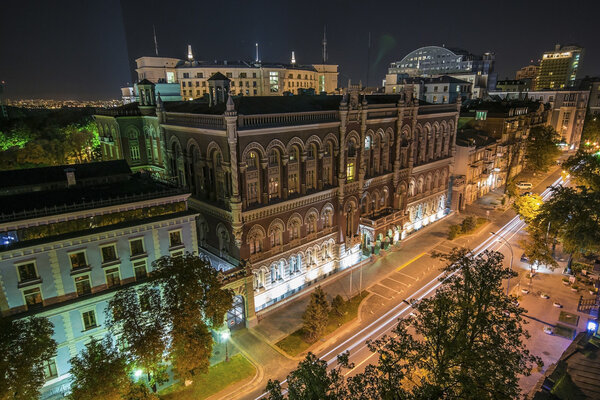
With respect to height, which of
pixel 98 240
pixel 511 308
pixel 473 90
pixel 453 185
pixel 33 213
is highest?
pixel 473 90

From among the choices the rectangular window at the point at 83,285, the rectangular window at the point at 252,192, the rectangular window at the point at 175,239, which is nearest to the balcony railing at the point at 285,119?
the rectangular window at the point at 252,192

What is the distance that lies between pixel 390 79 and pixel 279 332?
13279 cm

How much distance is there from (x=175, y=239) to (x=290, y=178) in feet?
48.4

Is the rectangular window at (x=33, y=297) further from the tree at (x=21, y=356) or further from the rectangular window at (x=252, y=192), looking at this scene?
the rectangular window at (x=252, y=192)

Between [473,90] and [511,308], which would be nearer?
[511,308]

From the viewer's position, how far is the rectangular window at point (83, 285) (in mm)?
28417

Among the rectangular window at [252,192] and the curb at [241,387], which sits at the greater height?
the rectangular window at [252,192]

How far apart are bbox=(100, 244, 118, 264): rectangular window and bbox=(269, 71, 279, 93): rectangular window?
112 metres

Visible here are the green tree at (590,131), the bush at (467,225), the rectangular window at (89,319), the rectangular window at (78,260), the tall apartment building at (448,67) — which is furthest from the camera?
the tall apartment building at (448,67)

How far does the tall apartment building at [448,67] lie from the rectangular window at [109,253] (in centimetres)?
13197

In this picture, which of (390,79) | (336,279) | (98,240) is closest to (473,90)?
(390,79)

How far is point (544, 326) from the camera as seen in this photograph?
37.8 metres

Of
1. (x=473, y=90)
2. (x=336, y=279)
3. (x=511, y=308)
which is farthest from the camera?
(x=473, y=90)

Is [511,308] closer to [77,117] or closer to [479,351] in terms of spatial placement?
[479,351]
